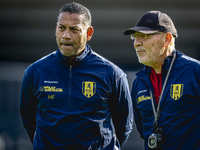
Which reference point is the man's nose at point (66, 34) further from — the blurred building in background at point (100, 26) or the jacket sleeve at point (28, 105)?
the blurred building in background at point (100, 26)

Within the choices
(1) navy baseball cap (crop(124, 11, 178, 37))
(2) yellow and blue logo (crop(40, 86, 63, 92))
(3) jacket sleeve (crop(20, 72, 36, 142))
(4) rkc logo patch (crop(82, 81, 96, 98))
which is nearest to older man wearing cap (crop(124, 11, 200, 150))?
(1) navy baseball cap (crop(124, 11, 178, 37))

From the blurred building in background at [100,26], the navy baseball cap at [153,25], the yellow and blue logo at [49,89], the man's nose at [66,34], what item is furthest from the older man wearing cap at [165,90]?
the blurred building in background at [100,26]

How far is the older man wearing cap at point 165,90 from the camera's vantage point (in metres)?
2.85

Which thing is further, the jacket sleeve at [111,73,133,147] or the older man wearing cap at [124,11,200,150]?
the jacket sleeve at [111,73,133,147]

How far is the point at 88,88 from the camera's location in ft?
10.2

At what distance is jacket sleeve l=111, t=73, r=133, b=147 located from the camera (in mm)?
3234

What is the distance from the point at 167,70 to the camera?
306 cm

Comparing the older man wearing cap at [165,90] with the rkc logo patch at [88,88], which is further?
the rkc logo patch at [88,88]

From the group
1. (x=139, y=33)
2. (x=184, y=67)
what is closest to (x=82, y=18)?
(x=139, y=33)

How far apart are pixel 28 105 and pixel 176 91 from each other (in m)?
1.29

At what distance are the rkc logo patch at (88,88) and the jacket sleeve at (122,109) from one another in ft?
0.67

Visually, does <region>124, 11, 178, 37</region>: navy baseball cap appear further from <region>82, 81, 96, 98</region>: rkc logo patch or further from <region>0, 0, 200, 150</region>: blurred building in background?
<region>0, 0, 200, 150</region>: blurred building in background

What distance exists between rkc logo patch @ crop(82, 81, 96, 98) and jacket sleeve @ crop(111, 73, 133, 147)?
21 centimetres

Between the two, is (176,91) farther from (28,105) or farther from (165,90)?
(28,105)
